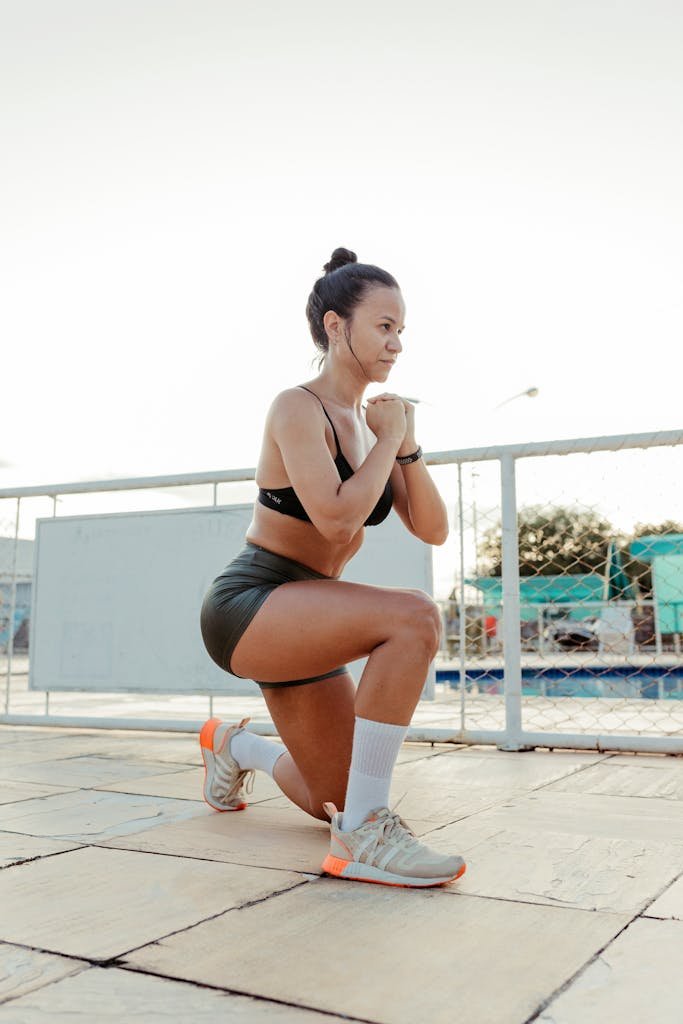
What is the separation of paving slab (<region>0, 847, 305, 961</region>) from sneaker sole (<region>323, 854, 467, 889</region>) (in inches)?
2.7

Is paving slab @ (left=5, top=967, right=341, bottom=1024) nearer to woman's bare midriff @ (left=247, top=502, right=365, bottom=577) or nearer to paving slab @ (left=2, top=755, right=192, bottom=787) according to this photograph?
woman's bare midriff @ (left=247, top=502, right=365, bottom=577)

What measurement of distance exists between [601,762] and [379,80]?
15.9 ft

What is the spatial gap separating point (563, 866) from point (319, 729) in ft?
1.93

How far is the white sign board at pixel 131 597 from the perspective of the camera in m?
4.05

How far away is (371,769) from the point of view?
1.59 metres

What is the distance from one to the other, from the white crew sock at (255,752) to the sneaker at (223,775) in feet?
0.05

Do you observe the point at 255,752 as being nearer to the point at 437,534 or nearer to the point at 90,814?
the point at 90,814

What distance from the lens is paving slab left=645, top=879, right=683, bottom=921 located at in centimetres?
127

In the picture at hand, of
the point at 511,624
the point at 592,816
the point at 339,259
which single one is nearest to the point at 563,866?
the point at 592,816

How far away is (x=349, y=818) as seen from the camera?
159 centimetres

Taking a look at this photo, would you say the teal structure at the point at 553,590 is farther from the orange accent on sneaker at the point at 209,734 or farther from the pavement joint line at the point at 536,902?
the pavement joint line at the point at 536,902

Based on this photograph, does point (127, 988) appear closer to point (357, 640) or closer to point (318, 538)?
point (357, 640)

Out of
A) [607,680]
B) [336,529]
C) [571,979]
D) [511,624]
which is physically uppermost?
[336,529]

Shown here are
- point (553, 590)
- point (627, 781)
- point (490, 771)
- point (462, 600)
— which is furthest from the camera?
point (553, 590)
